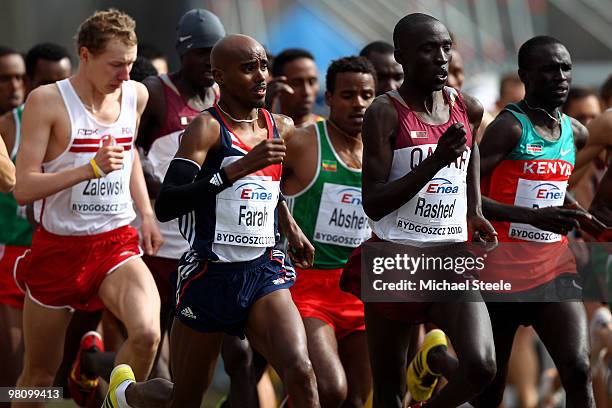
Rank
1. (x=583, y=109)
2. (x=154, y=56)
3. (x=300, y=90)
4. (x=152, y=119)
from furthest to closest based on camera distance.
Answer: (x=583, y=109), (x=154, y=56), (x=300, y=90), (x=152, y=119)

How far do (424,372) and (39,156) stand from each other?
2802mm

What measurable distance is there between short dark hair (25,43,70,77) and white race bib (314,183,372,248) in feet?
9.18

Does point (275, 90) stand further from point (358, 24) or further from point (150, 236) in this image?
point (358, 24)

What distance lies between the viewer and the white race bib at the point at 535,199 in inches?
317

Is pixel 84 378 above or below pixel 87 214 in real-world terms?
below

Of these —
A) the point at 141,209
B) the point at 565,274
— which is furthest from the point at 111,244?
the point at 565,274

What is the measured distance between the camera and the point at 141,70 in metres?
10.2

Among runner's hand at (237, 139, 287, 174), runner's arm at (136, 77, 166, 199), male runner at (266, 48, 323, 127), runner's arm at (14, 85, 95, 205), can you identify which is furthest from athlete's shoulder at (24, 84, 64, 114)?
male runner at (266, 48, 323, 127)

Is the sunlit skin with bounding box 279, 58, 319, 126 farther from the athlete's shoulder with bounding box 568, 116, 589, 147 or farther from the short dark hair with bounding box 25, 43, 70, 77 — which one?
the athlete's shoulder with bounding box 568, 116, 589, 147

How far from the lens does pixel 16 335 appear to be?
9.45 metres

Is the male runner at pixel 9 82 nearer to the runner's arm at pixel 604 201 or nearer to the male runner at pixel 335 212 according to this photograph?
the male runner at pixel 335 212

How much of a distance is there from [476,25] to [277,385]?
7706 mm

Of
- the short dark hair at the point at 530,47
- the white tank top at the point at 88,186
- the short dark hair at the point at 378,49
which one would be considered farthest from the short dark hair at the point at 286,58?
the short dark hair at the point at 530,47

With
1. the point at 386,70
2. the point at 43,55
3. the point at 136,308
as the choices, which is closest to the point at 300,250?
the point at 136,308
